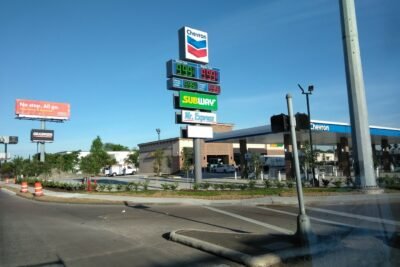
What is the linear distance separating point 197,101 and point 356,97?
13.1 m

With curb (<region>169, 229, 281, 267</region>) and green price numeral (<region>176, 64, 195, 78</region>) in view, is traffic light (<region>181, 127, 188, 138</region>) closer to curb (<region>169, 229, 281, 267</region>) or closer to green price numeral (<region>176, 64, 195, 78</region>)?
green price numeral (<region>176, 64, 195, 78</region>)

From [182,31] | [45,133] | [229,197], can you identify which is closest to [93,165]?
[182,31]

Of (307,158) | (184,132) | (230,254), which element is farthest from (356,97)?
(230,254)

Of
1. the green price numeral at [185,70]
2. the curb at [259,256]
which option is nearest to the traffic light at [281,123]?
the curb at [259,256]

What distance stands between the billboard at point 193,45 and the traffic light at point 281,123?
21.4 m

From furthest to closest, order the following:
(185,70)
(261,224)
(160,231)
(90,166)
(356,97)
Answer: (90,166)
(185,70)
(356,97)
(261,224)
(160,231)

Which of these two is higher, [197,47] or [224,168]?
[197,47]

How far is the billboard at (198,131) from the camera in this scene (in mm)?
29906

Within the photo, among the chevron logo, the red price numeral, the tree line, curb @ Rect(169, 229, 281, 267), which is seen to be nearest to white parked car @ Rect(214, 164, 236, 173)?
the tree line

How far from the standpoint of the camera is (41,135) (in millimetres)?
70562

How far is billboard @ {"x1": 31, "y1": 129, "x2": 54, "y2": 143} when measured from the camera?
69.4 meters

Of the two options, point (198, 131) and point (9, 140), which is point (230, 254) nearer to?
point (198, 131)

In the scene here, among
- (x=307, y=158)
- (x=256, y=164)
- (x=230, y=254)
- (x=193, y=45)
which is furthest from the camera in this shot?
(x=256, y=164)

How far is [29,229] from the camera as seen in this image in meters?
12.0
